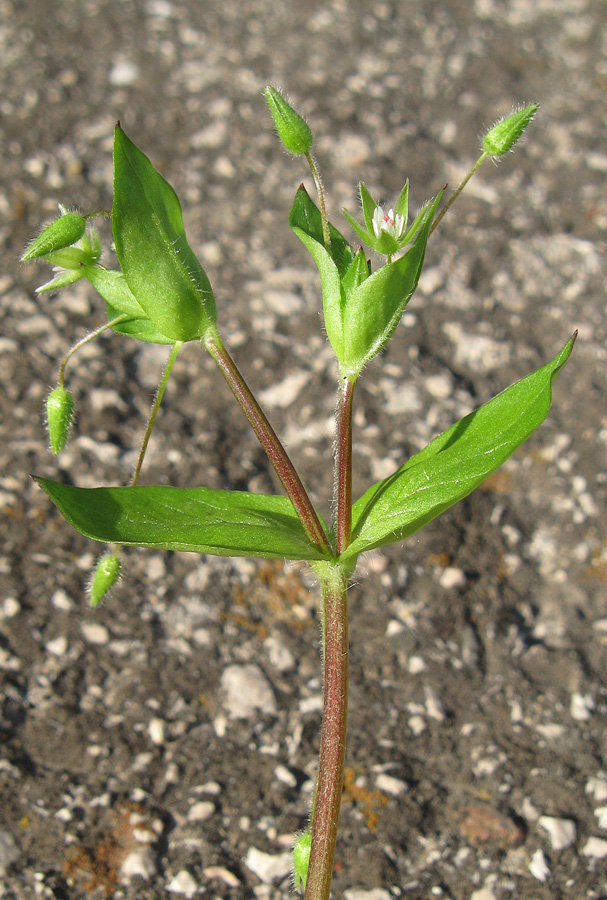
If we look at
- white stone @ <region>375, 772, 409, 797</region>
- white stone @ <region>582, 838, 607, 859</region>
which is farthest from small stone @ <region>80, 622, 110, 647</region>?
white stone @ <region>582, 838, 607, 859</region>

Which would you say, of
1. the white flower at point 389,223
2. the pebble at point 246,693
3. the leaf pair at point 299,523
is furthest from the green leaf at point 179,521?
the pebble at point 246,693

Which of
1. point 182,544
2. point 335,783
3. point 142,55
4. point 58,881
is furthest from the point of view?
point 142,55

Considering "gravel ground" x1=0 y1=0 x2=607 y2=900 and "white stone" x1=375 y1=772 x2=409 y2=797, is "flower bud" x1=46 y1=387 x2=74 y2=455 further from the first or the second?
"white stone" x1=375 y1=772 x2=409 y2=797

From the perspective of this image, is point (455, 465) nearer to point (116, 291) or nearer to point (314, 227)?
point (314, 227)

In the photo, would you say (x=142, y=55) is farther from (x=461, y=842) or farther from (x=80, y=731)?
(x=461, y=842)

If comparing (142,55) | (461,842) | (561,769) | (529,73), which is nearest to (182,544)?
(461,842)

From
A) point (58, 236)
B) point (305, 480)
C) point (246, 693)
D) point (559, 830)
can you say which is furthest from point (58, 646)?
point (559, 830)
